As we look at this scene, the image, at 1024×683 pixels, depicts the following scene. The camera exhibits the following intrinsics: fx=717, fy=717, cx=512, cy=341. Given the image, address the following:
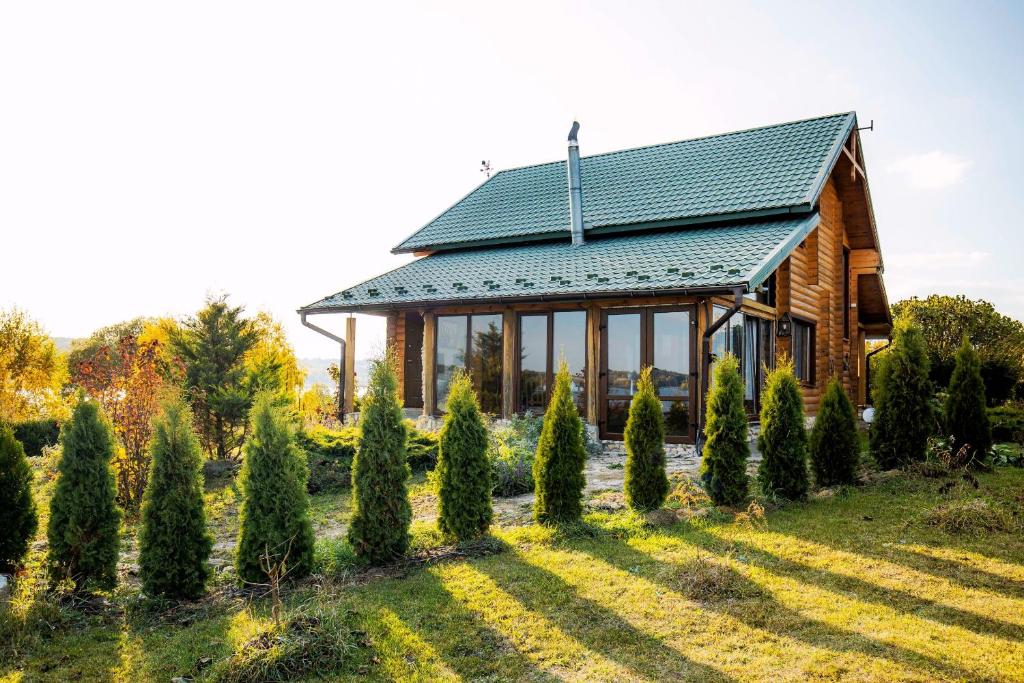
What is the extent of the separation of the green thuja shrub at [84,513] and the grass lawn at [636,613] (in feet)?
0.99

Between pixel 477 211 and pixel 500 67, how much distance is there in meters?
7.91

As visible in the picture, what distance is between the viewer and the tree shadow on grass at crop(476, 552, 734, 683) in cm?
412

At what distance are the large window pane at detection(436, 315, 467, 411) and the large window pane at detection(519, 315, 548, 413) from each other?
1.38m

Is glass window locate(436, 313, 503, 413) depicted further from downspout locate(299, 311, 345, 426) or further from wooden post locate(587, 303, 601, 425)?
downspout locate(299, 311, 345, 426)

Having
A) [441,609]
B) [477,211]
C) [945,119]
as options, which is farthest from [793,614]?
[477,211]

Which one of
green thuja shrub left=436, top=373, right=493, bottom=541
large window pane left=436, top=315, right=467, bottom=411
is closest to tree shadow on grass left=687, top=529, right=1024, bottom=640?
green thuja shrub left=436, top=373, right=493, bottom=541

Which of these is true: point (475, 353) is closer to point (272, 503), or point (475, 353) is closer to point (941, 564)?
point (272, 503)

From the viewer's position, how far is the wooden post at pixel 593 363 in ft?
41.1

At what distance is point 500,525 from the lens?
25.4 feet

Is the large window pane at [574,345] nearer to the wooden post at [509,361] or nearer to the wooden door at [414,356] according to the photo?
the wooden post at [509,361]

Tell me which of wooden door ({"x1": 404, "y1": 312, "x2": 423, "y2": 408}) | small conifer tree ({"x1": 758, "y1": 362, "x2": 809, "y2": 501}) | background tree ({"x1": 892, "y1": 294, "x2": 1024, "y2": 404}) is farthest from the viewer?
background tree ({"x1": 892, "y1": 294, "x2": 1024, "y2": 404})

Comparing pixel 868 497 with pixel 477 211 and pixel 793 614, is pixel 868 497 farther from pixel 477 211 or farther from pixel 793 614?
pixel 477 211

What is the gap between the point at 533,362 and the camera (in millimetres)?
13578

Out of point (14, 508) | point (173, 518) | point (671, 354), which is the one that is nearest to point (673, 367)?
point (671, 354)
